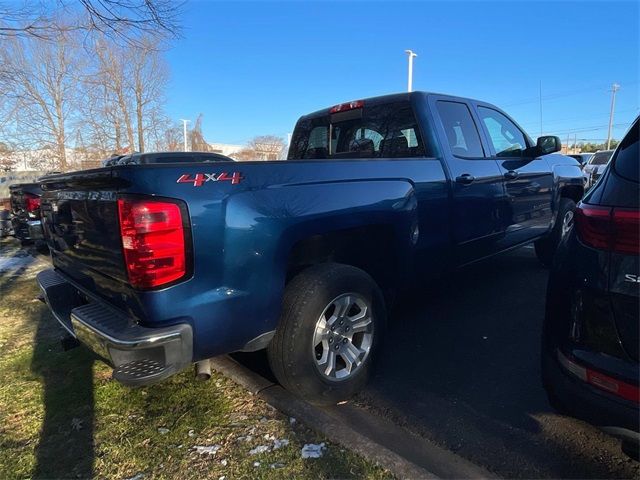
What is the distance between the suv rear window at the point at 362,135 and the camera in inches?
146

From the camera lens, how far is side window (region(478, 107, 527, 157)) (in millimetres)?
4273

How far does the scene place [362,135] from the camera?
13.5 feet

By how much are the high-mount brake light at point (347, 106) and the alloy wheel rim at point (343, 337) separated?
6.63 ft

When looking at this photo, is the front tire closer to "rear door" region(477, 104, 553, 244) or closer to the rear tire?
"rear door" region(477, 104, 553, 244)

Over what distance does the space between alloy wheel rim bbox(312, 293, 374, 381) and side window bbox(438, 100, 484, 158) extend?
1.63 meters

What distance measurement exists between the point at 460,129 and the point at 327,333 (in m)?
2.27

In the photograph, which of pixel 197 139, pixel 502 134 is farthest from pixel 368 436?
pixel 197 139

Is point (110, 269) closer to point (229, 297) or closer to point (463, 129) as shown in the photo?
point (229, 297)

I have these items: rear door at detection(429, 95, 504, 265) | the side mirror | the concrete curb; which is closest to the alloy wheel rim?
the concrete curb

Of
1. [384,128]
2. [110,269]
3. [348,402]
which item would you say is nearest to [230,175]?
[110,269]

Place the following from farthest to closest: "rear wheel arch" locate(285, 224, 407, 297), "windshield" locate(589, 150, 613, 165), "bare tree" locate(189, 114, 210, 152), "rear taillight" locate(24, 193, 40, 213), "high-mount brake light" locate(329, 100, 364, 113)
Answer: "bare tree" locate(189, 114, 210, 152)
"windshield" locate(589, 150, 613, 165)
"rear taillight" locate(24, 193, 40, 213)
"high-mount brake light" locate(329, 100, 364, 113)
"rear wheel arch" locate(285, 224, 407, 297)

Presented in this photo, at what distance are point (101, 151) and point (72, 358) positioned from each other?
22269 millimetres

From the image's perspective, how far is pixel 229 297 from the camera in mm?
2184

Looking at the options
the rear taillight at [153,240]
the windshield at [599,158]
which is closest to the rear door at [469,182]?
the rear taillight at [153,240]
